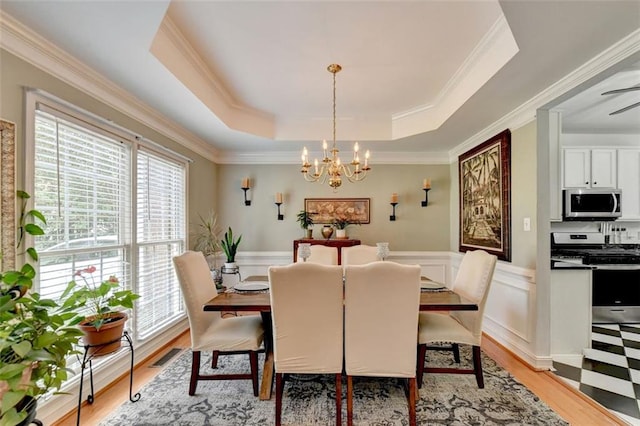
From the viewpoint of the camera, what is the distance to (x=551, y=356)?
2.68 metres

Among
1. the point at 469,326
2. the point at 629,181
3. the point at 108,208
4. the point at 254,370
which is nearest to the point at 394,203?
the point at 469,326

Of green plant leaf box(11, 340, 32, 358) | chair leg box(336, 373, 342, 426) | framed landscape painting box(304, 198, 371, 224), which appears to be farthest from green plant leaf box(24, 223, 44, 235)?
framed landscape painting box(304, 198, 371, 224)

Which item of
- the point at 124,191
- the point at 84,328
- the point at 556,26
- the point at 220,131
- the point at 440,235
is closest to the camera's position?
the point at 556,26

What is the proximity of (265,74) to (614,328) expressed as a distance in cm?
470

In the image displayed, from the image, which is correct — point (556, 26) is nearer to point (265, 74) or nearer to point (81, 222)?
point (265, 74)

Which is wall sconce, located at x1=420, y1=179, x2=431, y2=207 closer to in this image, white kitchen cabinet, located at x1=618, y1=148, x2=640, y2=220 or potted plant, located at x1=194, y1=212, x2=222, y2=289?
white kitchen cabinet, located at x1=618, y1=148, x2=640, y2=220

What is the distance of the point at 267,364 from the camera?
2246 millimetres

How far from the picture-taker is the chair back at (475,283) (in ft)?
7.28

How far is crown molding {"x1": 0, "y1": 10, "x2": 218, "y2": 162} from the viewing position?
159 cm

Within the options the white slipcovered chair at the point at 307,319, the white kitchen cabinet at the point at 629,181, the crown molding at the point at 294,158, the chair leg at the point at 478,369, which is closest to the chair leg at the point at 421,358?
the chair leg at the point at 478,369

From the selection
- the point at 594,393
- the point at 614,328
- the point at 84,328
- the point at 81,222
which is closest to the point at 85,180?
the point at 81,222

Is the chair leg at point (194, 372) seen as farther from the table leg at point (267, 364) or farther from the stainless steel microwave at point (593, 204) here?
the stainless steel microwave at point (593, 204)

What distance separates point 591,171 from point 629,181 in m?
0.53

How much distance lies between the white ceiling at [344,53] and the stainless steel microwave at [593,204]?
95 cm
